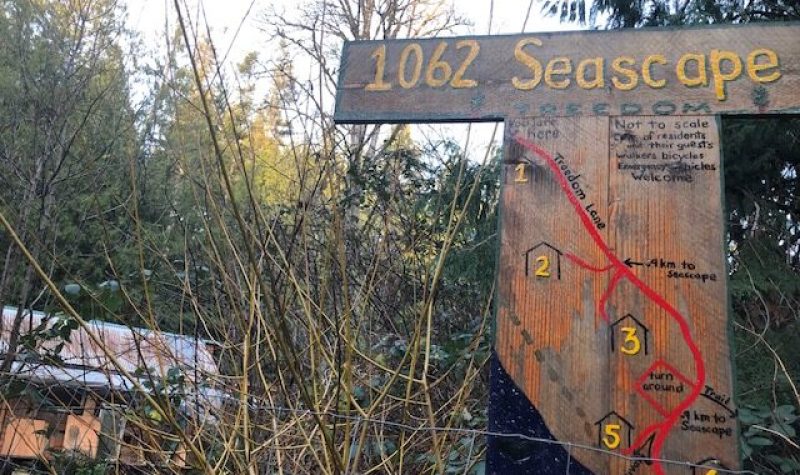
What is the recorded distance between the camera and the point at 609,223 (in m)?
1.65

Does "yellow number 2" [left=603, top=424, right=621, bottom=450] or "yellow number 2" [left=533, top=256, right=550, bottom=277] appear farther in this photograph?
"yellow number 2" [left=533, top=256, right=550, bottom=277]

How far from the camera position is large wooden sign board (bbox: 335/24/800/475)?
1492mm

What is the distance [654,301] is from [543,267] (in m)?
0.30

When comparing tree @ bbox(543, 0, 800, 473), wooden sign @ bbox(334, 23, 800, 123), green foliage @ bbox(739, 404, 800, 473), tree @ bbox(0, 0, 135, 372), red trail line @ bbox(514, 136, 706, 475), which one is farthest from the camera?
tree @ bbox(0, 0, 135, 372)

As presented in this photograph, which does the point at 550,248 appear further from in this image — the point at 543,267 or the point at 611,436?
the point at 611,436

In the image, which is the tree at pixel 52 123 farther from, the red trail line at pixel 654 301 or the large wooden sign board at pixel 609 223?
the red trail line at pixel 654 301

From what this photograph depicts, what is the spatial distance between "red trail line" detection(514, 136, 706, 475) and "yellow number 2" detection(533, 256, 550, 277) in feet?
0.47

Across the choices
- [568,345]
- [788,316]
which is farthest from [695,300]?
[788,316]

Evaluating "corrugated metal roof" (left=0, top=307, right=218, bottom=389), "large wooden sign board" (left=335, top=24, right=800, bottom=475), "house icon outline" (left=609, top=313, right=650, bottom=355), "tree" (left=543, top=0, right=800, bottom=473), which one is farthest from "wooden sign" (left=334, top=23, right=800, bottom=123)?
"tree" (left=543, top=0, right=800, bottom=473)

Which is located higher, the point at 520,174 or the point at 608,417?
the point at 520,174

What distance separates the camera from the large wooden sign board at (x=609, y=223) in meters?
1.49

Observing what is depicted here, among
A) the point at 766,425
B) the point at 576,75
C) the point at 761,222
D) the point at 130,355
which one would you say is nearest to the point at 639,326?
the point at 576,75

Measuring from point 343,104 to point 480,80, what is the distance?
453mm

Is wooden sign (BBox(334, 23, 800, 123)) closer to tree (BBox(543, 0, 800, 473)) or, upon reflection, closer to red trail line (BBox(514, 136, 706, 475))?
red trail line (BBox(514, 136, 706, 475))
